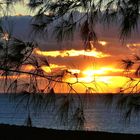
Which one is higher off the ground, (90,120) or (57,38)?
(57,38)

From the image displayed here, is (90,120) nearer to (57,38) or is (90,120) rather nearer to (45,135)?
(45,135)

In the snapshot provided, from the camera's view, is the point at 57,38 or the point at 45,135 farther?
the point at 45,135

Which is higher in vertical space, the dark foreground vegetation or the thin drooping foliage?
the thin drooping foliage

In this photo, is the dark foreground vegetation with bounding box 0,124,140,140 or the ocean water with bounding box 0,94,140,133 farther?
the dark foreground vegetation with bounding box 0,124,140,140

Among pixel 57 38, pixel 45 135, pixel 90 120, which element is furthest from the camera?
pixel 90 120

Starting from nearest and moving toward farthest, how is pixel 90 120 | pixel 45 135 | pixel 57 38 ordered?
pixel 57 38 → pixel 45 135 → pixel 90 120

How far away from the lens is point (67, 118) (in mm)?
4980

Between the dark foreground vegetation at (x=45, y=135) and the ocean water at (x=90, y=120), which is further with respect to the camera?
the dark foreground vegetation at (x=45, y=135)

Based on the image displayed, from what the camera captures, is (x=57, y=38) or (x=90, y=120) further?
(x=90, y=120)

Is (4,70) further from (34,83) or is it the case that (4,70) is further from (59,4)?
(59,4)

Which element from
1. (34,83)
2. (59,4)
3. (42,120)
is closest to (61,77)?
(34,83)

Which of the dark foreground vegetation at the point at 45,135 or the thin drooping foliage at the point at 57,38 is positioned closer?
the thin drooping foliage at the point at 57,38

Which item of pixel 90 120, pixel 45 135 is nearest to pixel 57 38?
pixel 45 135

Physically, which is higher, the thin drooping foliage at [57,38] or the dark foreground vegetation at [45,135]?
the thin drooping foliage at [57,38]
